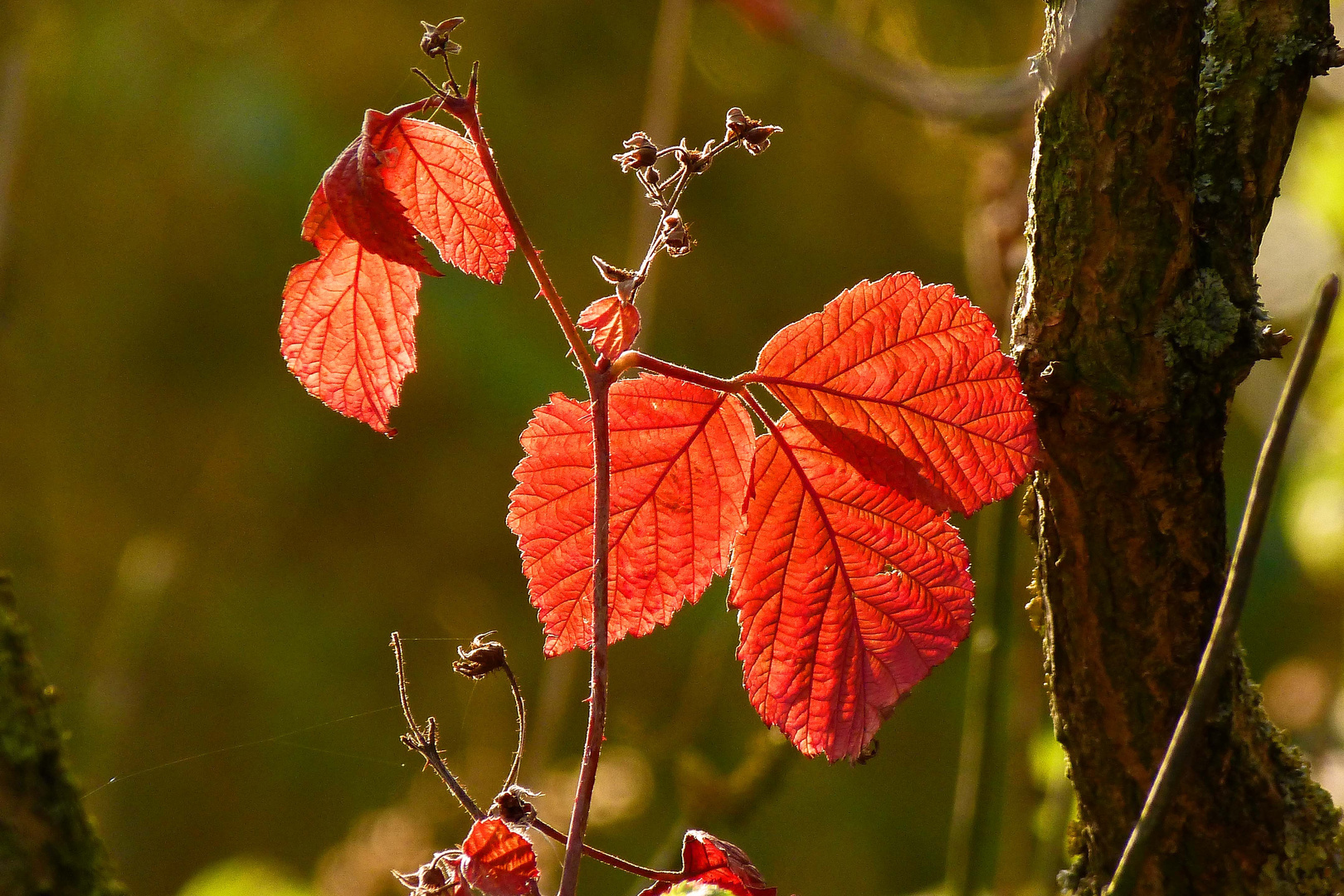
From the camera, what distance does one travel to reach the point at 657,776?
314 cm

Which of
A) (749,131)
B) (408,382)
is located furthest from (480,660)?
(408,382)

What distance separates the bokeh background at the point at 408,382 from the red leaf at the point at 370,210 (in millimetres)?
2518

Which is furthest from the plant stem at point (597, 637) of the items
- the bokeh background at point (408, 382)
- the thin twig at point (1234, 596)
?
the bokeh background at point (408, 382)

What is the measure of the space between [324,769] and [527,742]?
190 centimetres

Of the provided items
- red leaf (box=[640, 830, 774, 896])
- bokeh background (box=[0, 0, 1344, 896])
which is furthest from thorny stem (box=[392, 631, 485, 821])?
bokeh background (box=[0, 0, 1344, 896])

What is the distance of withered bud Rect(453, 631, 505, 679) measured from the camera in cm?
50

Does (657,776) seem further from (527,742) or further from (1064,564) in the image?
(1064,564)

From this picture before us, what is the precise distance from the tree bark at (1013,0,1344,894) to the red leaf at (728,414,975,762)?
7 centimetres

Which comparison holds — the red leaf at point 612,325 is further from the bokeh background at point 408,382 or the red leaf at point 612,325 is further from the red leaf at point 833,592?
the bokeh background at point 408,382

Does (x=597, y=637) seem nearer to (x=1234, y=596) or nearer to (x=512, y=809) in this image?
(x=512, y=809)

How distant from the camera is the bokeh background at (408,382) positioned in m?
3.22

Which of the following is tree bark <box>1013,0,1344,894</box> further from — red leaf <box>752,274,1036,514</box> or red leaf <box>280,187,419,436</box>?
red leaf <box>280,187,419,436</box>

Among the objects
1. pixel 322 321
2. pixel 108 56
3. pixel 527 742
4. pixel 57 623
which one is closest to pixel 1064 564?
pixel 322 321

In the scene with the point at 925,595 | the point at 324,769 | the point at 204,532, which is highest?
the point at 925,595
